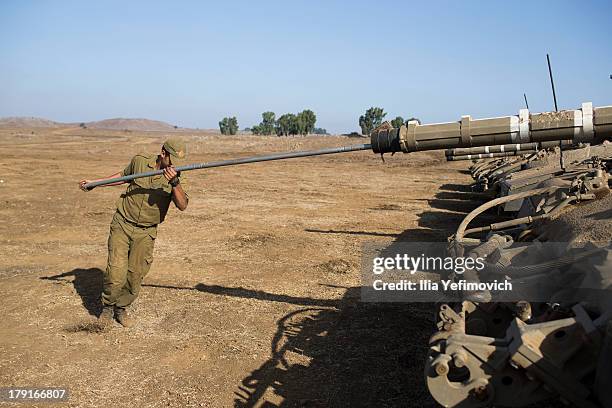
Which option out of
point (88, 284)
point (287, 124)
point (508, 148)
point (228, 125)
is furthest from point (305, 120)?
point (88, 284)

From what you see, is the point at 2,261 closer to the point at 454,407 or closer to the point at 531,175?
the point at 454,407

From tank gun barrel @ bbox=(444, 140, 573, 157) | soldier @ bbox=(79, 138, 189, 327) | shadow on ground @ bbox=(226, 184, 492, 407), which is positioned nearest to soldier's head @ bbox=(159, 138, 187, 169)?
soldier @ bbox=(79, 138, 189, 327)

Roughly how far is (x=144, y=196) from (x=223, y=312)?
5.50 feet

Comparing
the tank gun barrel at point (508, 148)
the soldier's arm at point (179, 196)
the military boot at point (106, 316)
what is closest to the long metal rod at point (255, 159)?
the soldier's arm at point (179, 196)

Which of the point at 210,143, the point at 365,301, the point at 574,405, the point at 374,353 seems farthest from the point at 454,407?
the point at 210,143

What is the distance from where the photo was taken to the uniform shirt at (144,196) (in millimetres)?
6020

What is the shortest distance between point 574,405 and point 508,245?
87.8 inches

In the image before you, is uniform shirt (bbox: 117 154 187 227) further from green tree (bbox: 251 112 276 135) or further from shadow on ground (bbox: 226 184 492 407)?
green tree (bbox: 251 112 276 135)

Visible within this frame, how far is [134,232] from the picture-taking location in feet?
20.0

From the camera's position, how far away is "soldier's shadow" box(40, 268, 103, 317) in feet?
22.5

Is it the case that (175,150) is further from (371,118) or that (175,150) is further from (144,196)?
(371,118)

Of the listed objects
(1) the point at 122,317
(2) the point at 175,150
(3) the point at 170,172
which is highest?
(2) the point at 175,150

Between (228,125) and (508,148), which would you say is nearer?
(508,148)

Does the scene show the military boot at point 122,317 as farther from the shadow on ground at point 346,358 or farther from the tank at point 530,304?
the tank at point 530,304
